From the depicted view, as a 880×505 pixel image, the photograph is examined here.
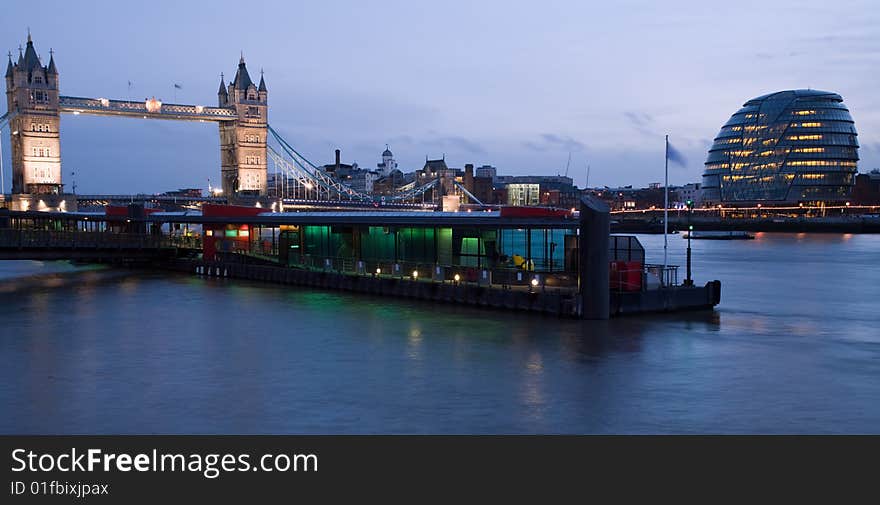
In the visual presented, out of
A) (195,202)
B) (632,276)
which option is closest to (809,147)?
(195,202)

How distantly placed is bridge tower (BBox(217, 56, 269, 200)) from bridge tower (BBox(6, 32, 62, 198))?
99.0ft

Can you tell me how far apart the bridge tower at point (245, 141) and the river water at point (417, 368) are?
10726cm

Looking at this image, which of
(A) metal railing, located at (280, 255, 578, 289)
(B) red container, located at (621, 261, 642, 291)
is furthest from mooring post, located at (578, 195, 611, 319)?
(A) metal railing, located at (280, 255, 578, 289)

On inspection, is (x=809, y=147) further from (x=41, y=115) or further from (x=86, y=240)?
(x=86, y=240)

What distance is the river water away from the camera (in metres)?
17.8

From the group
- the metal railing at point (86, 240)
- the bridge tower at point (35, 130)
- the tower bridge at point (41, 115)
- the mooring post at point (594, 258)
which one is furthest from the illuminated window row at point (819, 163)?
the mooring post at point (594, 258)

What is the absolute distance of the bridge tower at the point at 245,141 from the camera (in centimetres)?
14788

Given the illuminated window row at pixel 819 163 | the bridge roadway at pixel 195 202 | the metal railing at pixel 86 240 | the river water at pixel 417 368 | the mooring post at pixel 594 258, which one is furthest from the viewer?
the illuminated window row at pixel 819 163

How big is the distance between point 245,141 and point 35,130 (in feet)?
117

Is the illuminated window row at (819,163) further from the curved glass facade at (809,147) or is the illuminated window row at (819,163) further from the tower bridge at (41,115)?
the tower bridge at (41,115)

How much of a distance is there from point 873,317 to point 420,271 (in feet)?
70.7

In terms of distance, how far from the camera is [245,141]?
14950cm
